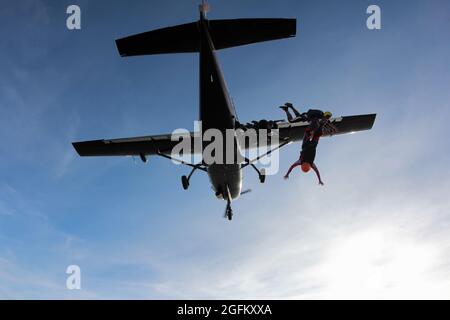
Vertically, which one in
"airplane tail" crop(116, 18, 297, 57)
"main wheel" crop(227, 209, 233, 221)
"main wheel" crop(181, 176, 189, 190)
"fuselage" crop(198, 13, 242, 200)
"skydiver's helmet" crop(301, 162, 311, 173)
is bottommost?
"skydiver's helmet" crop(301, 162, 311, 173)

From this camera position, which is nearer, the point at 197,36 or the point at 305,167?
the point at 305,167

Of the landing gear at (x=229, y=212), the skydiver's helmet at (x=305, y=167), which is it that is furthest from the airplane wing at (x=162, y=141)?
the skydiver's helmet at (x=305, y=167)

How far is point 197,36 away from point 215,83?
4206 mm

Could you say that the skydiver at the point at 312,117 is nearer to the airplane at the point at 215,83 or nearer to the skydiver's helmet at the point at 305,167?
the skydiver's helmet at the point at 305,167

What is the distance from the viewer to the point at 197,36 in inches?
676

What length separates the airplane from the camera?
14445mm

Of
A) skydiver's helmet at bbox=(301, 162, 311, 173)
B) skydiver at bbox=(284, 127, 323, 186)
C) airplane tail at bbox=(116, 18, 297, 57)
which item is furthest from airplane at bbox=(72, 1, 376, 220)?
skydiver's helmet at bbox=(301, 162, 311, 173)

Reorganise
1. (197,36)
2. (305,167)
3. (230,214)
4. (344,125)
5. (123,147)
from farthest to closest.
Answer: (123,147)
(344,125)
(230,214)
(197,36)
(305,167)

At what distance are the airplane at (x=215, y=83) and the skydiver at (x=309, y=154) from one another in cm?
332

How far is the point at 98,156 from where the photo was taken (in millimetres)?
20922

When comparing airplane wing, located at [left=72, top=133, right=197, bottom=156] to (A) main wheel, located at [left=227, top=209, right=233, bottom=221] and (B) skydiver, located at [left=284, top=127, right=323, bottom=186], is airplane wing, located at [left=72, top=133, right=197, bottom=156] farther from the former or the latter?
(B) skydiver, located at [left=284, top=127, right=323, bottom=186]

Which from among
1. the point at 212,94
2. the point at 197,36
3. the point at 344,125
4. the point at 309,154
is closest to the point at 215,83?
the point at 212,94

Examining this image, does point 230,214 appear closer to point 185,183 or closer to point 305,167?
point 185,183
